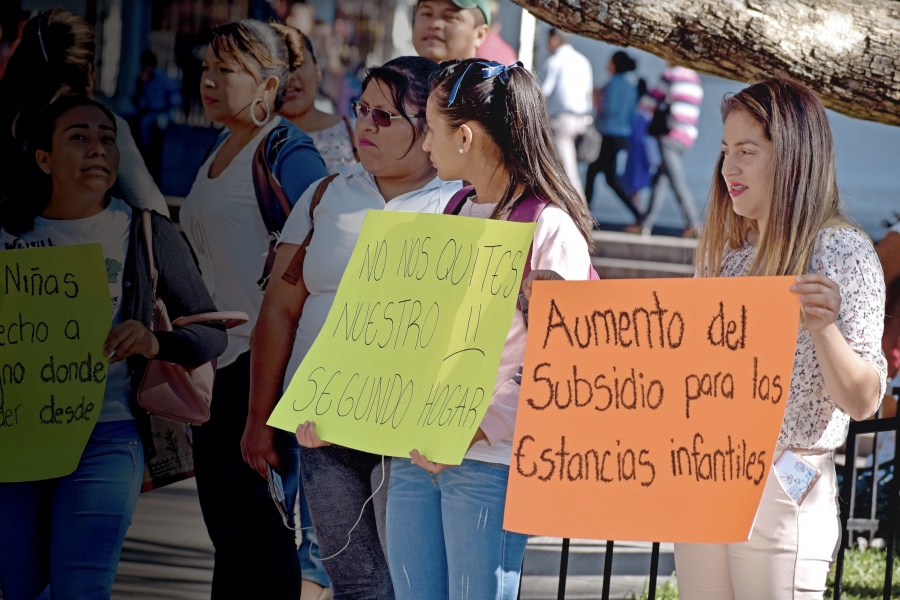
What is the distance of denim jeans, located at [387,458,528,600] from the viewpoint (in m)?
2.41

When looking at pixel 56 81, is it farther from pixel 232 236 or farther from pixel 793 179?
pixel 793 179

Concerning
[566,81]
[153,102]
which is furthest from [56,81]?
[153,102]

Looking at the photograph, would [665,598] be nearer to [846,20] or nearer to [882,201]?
[846,20]

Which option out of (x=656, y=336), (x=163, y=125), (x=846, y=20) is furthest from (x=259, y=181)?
(x=163, y=125)

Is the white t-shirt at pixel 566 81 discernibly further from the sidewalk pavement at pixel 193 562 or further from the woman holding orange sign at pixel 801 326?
the woman holding orange sign at pixel 801 326

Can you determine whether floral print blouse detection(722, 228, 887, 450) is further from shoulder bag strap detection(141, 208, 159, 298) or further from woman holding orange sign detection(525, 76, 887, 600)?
shoulder bag strap detection(141, 208, 159, 298)

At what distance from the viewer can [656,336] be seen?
2.34 metres

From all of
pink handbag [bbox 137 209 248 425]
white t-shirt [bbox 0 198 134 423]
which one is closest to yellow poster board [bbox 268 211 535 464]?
pink handbag [bbox 137 209 248 425]

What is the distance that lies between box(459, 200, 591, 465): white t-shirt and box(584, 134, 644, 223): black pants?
27.1 feet

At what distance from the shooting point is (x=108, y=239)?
342 cm

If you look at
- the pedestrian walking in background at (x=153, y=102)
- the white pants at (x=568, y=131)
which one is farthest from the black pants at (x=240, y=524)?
the pedestrian walking in background at (x=153, y=102)

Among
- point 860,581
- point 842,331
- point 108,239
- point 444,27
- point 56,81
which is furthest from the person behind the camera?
point 860,581

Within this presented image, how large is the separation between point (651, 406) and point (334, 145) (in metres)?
2.42

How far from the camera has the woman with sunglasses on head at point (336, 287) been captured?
2.89 metres
